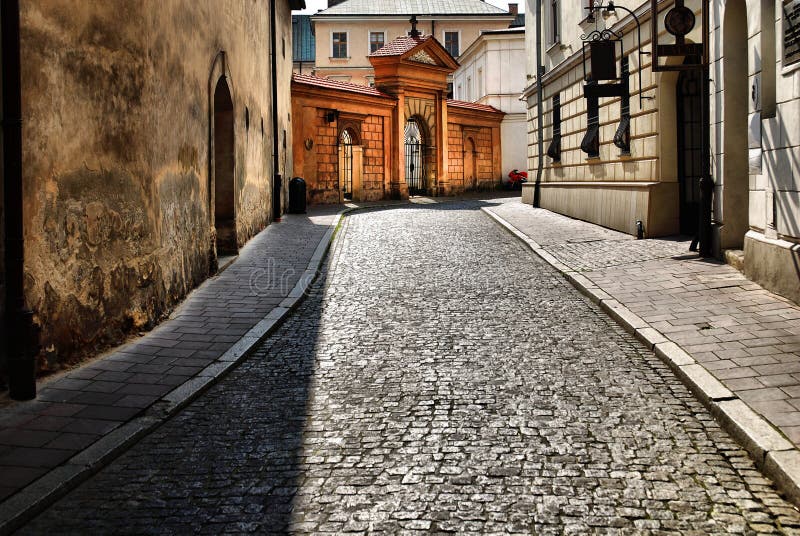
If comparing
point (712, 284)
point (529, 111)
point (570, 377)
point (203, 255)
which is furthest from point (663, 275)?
point (529, 111)

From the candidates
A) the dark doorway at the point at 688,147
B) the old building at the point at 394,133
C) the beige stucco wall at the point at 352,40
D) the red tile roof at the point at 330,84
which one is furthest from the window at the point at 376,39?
the dark doorway at the point at 688,147

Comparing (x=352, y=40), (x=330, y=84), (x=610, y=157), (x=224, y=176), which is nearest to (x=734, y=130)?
(x=610, y=157)

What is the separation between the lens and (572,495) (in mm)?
4105

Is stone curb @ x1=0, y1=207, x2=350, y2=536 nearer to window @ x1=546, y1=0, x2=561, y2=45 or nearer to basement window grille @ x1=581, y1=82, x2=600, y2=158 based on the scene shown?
basement window grille @ x1=581, y1=82, x2=600, y2=158

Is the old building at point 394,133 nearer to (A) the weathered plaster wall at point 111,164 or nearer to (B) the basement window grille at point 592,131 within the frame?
(B) the basement window grille at point 592,131

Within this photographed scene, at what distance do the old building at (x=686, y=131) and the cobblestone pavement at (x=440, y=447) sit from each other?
9.33 feet

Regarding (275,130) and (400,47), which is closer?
(275,130)

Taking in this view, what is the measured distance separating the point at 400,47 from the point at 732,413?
1123 inches

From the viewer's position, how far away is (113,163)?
7.29 meters

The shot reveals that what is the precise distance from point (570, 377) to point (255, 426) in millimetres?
2437

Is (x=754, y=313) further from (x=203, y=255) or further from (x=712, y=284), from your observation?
(x=203, y=255)

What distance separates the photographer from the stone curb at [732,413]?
169 inches

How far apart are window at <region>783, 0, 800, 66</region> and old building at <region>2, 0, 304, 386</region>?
652 cm

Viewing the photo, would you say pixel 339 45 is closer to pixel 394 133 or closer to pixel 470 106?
pixel 470 106
